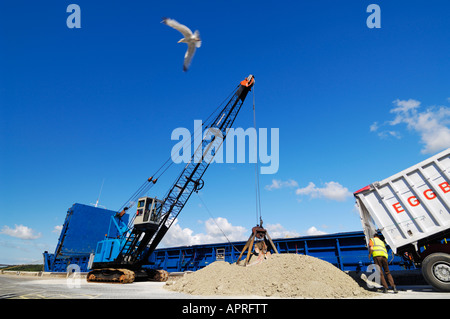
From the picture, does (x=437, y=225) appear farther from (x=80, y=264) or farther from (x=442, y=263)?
(x=80, y=264)

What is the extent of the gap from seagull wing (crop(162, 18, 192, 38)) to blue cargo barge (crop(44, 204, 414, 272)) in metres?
12.9

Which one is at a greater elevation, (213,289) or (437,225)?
(437,225)

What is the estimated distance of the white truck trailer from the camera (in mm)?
6859

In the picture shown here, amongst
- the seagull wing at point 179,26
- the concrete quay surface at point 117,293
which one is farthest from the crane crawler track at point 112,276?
the seagull wing at point 179,26

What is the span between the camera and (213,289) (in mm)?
7773

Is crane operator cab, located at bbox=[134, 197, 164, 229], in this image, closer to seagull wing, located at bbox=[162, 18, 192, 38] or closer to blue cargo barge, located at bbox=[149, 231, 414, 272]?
blue cargo barge, located at bbox=[149, 231, 414, 272]

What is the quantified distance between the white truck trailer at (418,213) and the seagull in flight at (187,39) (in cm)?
976

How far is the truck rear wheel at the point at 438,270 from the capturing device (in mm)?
6543

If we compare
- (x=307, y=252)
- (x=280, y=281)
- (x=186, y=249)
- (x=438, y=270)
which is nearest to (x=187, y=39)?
(x=280, y=281)
